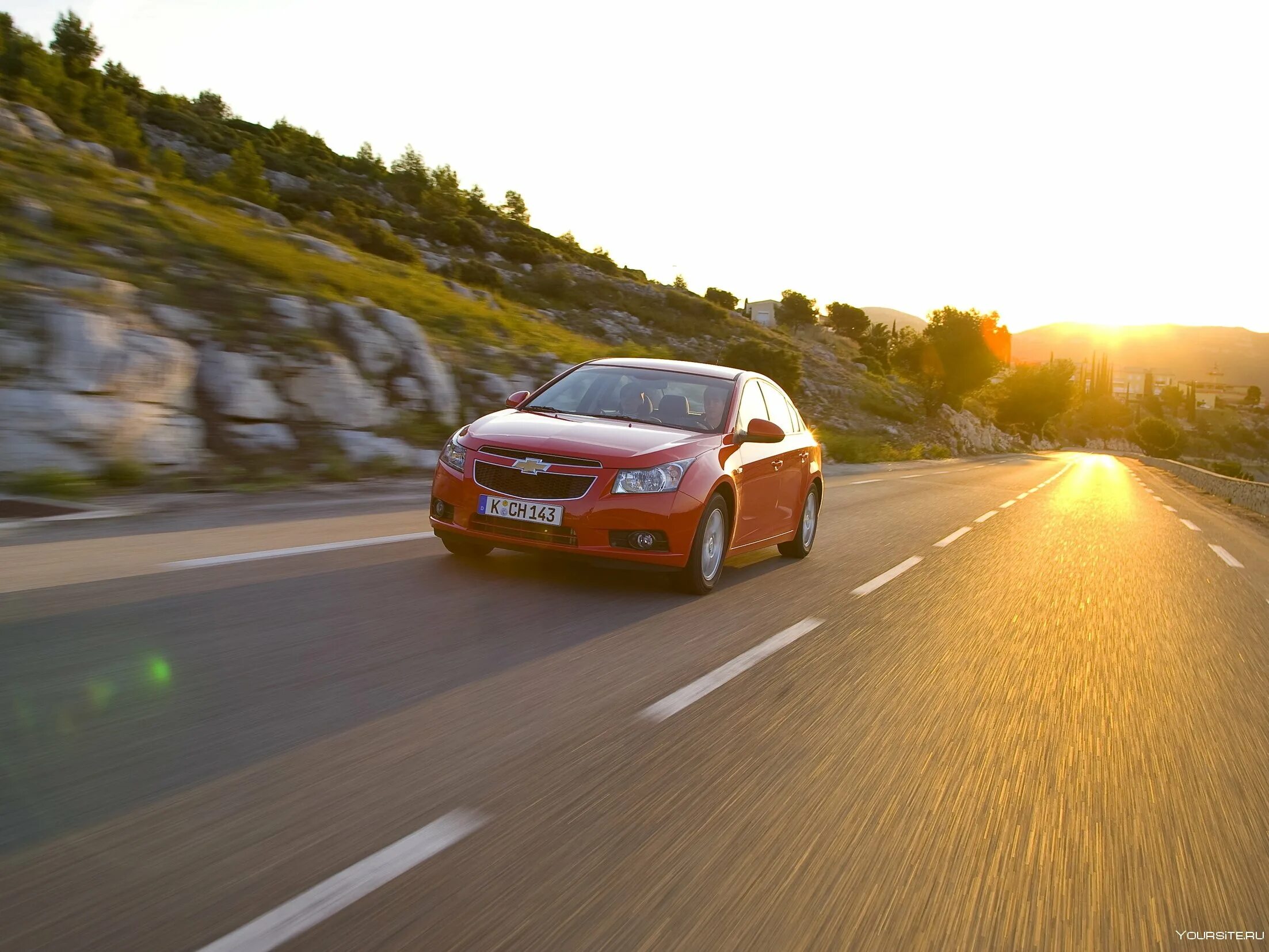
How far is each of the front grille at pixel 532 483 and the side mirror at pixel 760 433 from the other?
63.8 inches

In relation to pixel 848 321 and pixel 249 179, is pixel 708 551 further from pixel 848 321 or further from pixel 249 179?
pixel 848 321

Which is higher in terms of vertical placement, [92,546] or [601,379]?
[601,379]

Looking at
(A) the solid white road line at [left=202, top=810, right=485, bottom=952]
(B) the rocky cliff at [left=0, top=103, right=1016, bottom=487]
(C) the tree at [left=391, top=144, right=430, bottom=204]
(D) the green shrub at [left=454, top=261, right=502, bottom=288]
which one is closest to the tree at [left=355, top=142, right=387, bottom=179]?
(C) the tree at [left=391, top=144, right=430, bottom=204]

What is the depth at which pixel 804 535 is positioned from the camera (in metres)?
9.77

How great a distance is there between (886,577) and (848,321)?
117111 mm

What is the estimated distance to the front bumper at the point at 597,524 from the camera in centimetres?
671

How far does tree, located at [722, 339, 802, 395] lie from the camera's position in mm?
51062

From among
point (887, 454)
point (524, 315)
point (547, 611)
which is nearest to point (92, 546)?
point (547, 611)

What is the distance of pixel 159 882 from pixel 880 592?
633cm

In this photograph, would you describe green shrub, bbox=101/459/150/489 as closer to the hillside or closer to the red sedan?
the hillside

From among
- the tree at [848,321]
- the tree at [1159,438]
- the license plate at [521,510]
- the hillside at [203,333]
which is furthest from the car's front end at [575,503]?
the tree at [1159,438]

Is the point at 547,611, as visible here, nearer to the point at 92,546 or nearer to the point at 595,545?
the point at 595,545

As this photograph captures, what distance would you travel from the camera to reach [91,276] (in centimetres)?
1254

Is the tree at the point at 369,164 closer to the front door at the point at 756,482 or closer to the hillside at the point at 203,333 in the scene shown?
the hillside at the point at 203,333
